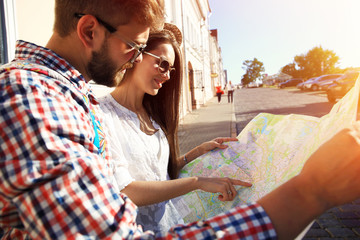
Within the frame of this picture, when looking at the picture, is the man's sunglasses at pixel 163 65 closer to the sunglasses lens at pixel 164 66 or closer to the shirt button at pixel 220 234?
the sunglasses lens at pixel 164 66

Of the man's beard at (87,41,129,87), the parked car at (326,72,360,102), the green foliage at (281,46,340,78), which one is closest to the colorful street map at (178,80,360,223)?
the man's beard at (87,41,129,87)

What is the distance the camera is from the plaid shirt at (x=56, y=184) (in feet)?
2.16

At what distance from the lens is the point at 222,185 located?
1.43 meters

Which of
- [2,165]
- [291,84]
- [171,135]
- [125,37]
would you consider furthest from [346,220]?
[291,84]

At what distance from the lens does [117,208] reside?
0.72m

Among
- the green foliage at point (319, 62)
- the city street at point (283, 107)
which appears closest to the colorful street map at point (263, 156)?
the city street at point (283, 107)

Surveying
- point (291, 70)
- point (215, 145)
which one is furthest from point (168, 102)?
point (291, 70)

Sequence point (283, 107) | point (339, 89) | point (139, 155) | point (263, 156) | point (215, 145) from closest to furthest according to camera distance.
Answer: point (263, 156) < point (139, 155) < point (215, 145) < point (339, 89) < point (283, 107)

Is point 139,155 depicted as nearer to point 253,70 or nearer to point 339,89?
point 339,89

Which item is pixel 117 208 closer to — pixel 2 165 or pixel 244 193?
pixel 2 165

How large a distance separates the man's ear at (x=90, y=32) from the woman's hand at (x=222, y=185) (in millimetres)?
832

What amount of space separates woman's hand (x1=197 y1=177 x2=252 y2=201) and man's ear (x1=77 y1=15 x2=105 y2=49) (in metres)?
0.83

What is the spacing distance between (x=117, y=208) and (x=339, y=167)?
558 mm

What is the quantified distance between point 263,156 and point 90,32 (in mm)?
967
